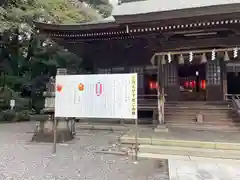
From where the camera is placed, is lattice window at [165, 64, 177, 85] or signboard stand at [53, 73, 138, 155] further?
lattice window at [165, 64, 177, 85]

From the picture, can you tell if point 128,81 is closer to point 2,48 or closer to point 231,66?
point 231,66

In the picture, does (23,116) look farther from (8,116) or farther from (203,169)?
(203,169)

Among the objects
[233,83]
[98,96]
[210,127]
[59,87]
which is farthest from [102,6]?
[98,96]

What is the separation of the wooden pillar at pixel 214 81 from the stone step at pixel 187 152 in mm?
4783

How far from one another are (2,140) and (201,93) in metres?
12.9

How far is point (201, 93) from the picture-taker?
15.0 meters

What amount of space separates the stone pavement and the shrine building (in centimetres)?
358

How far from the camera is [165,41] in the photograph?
8.10 meters

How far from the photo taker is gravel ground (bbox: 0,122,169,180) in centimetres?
424

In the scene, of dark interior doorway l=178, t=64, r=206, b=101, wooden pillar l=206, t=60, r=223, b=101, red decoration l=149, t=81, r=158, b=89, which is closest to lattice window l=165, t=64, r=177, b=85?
red decoration l=149, t=81, r=158, b=89

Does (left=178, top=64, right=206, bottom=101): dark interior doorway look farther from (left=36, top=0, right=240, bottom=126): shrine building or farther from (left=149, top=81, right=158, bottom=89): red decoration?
(left=149, top=81, right=158, bottom=89): red decoration

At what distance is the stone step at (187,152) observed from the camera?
5449 mm

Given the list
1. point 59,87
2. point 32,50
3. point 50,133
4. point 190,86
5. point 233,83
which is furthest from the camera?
point 190,86

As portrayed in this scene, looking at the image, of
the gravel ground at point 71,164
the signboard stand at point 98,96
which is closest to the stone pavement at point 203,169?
the gravel ground at point 71,164
